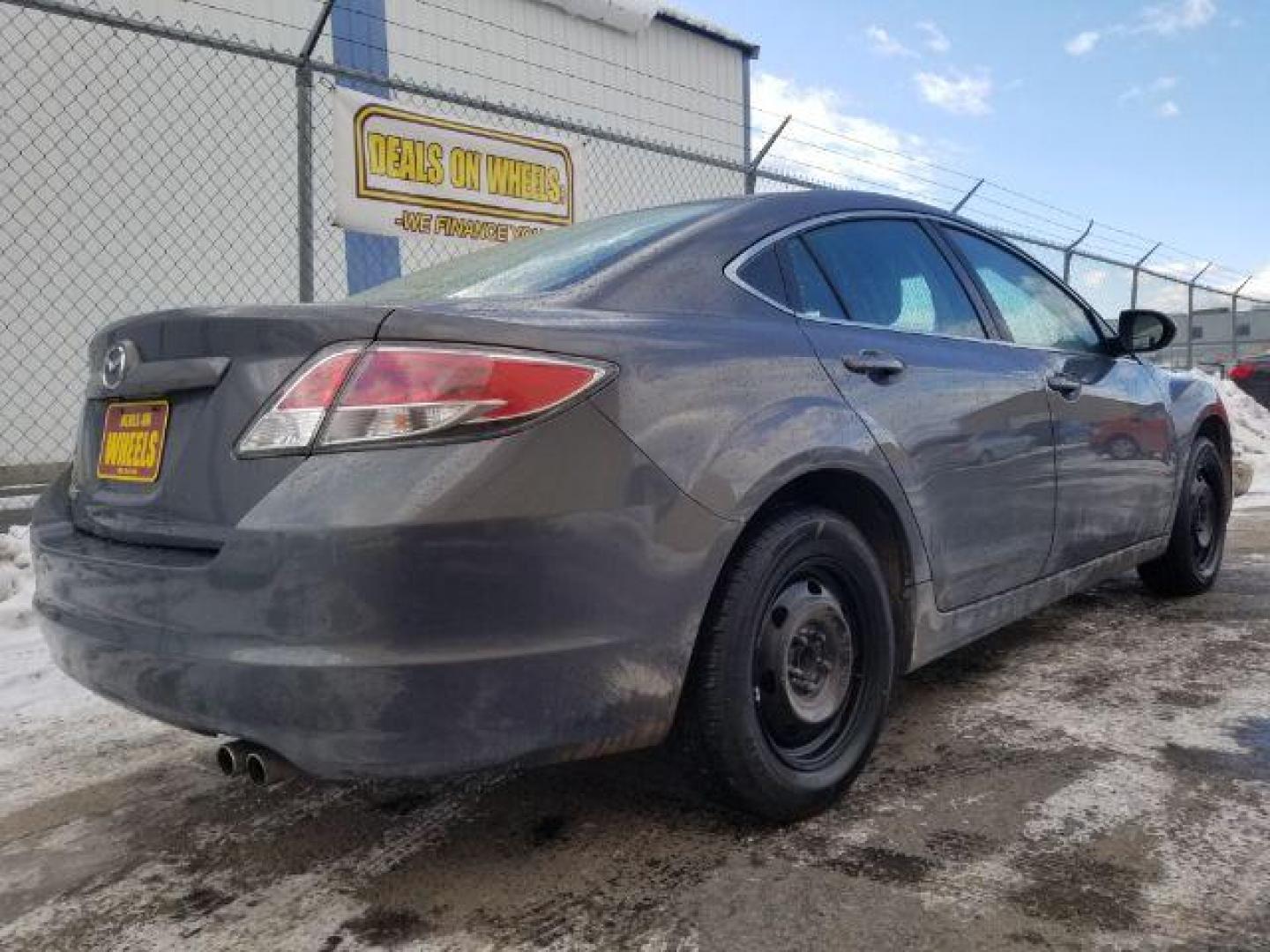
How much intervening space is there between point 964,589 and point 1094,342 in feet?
5.00

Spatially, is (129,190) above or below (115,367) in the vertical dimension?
above

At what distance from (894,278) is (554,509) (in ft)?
5.18

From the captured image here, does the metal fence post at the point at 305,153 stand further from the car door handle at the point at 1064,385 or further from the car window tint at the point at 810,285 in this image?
the car door handle at the point at 1064,385

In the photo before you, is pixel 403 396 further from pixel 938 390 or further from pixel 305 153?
pixel 305 153

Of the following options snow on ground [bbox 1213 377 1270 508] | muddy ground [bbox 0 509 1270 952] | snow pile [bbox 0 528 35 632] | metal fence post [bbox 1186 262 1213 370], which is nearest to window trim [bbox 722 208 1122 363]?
muddy ground [bbox 0 509 1270 952]

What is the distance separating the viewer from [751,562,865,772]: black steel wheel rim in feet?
7.09

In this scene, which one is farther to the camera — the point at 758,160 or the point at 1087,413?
the point at 758,160

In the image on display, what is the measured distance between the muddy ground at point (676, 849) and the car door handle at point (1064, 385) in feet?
3.20

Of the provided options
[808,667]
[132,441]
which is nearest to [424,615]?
[132,441]

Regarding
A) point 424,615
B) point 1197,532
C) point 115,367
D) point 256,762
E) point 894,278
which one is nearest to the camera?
point 424,615

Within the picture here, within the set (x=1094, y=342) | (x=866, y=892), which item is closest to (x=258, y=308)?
(x=866, y=892)

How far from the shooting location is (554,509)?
1732 mm

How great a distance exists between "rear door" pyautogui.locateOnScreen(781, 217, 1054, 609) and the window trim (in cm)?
2

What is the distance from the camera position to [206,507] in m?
1.82
